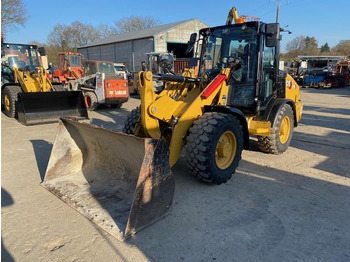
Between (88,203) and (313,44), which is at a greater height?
(313,44)

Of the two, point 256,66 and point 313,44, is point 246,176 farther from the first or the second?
point 313,44

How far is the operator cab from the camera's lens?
4.65m

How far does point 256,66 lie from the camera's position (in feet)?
15.3

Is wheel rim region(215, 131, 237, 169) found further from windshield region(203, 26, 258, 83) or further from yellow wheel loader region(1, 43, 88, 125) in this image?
yellow wheel loader region(1, 43, 88, 125)

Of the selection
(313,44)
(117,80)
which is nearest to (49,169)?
(117,80)

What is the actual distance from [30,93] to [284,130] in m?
6.62

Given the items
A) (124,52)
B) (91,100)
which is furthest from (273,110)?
(124,52)

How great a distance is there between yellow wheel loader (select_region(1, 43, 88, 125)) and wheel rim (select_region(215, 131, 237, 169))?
19.0 ft

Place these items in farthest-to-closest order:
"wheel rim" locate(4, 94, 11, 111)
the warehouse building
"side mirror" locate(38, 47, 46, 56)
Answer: the warehouse building < "side mirror" locate(38, 47, 46, 56) < "wheel rim" locate(4, 94, 11, 111)

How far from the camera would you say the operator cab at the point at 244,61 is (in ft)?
15.3

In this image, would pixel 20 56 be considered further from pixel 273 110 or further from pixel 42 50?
pixel 273 110

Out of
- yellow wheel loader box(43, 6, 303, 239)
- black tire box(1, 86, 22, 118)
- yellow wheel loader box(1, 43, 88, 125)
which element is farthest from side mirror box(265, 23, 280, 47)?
black tire box(1, 86, 22, 118)

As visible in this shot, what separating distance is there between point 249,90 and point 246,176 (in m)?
1.41

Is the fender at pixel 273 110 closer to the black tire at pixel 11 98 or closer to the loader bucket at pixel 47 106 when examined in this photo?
the loader bucket at pixel 47 106
